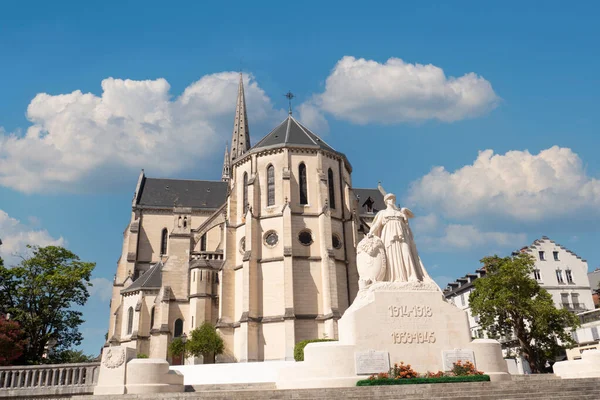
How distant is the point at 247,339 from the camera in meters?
33.9

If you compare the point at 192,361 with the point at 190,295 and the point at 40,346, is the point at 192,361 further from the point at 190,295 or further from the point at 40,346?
the point at 40,346

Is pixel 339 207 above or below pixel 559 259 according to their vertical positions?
above

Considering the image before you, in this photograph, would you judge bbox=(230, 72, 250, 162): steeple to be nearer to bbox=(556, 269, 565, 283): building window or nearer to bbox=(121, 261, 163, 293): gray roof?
bbox=(121, 261, 163, 293): gray roof

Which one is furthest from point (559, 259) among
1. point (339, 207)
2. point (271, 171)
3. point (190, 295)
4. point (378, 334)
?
point (378, 334)

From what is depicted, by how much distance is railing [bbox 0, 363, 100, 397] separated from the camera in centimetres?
1591

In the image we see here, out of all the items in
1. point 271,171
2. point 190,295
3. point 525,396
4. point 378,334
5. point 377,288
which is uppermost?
point 271,171

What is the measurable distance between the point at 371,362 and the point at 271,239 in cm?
2281

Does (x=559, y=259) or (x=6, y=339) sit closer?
→ (x=6, y=339)

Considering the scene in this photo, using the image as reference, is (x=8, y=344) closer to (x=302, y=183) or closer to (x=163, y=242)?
(x=302, y=183)

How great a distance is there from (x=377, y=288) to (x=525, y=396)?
557cm

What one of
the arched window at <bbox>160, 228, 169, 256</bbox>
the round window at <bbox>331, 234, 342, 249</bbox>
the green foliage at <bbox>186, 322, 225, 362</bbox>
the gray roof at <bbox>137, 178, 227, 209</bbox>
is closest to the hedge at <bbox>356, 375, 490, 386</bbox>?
the green foliage at <bbox>186, 322, 225, 362</bbox>

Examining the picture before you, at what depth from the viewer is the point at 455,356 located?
51.8 ft

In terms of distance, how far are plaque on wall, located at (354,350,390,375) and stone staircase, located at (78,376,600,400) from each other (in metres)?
2.87

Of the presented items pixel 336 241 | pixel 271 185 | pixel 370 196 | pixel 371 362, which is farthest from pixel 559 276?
pixel 371 362
